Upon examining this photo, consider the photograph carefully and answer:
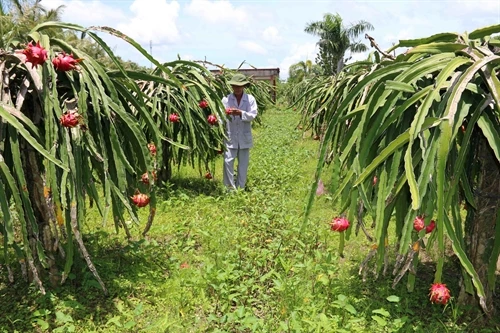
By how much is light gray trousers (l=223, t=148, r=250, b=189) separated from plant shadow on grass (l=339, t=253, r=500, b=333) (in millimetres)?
2549

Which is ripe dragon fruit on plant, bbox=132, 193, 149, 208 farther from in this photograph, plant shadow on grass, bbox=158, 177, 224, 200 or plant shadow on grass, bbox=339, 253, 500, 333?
plant shadow on grass, bbox=158, 177, 224, 200

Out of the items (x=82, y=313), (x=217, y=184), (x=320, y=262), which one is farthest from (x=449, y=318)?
(x=217, y=184)

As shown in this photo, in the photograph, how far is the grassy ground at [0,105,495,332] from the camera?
8.50 feet

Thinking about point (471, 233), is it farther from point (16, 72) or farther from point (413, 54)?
point (16, 72)

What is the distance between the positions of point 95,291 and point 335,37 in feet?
70.0

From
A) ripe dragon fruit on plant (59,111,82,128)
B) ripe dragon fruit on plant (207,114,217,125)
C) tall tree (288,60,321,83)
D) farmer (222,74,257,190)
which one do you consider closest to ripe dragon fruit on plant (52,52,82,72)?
ripe dragon fruit on plant (59,111,82,128)

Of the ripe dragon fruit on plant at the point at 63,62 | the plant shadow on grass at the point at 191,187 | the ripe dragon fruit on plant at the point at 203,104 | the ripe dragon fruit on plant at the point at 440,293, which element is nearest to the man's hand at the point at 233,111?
the ripe dragon fruit on plant at the point at 203,104

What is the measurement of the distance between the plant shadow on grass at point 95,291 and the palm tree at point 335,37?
19.5 metres

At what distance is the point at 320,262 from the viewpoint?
3430 millimetres

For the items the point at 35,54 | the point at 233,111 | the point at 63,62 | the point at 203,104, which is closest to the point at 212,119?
the point at 203,104

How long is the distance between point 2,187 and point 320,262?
7.47 feet

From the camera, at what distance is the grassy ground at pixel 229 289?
8.50 feet

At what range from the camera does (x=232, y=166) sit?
556 centimetres

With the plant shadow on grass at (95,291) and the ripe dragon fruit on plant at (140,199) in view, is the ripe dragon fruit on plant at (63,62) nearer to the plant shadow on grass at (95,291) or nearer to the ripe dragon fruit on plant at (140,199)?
the ripe dragon fruit on plant at (140,199)
